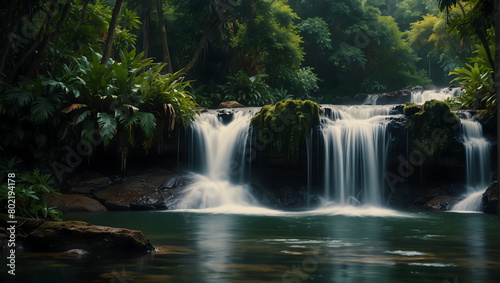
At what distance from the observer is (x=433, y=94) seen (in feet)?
86.5

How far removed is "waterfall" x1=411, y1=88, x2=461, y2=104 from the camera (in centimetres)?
2545

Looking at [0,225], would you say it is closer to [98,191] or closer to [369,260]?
[369,260]

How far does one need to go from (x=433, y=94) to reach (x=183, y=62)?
12.3 meters

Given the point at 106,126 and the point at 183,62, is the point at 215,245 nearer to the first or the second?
the point at 106,126

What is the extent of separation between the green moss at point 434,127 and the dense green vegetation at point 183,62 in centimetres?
36

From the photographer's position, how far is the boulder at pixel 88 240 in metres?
6.45

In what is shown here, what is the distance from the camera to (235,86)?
83.7 ft

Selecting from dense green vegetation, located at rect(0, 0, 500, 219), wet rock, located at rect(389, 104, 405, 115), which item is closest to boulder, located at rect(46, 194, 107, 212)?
dense green vegetation, located at rect(0, 0, 500, 219)

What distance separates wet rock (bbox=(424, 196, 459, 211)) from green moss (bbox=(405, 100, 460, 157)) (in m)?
1.32

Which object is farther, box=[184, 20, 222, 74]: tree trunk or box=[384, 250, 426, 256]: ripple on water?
box=[184, 20, 222, 74]: tree trunk

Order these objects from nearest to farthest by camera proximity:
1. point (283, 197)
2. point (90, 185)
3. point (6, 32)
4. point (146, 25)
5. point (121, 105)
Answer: point (6, 32), point (121, 105), point (90, 185), point (283, 197), point (146, 25)

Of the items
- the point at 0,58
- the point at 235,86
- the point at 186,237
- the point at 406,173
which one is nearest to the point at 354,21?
the point at 235,86

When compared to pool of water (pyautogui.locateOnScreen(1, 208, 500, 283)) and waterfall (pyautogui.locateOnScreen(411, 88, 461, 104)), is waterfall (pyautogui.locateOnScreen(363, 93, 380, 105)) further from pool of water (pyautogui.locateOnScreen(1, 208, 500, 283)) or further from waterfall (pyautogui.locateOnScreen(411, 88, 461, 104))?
pool of water (pyautogui.locateOnScreen(1, 208, 500, 283))

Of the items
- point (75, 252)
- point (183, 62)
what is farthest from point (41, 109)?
point (183, 62)
